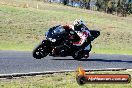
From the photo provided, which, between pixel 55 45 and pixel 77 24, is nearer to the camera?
pixel 55 45

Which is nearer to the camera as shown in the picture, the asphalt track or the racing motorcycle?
the asphalt track

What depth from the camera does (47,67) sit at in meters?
13.8

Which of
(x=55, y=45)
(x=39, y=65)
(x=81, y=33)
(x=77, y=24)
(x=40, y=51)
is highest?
(x=77, y=24)

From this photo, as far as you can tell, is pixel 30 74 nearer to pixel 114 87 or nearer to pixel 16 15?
pixel 114 87

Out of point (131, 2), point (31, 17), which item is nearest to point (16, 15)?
point (31, 17)

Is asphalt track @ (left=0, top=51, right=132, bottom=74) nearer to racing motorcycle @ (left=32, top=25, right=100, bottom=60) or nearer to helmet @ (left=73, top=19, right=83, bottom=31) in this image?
racing motorcycle @ (left=32, top=25, right=100, bottom=60)

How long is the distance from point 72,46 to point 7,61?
3.60 m

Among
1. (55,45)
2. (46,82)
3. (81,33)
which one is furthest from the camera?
(81,33)

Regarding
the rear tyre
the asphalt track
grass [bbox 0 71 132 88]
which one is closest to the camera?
grass [bbox 0 71 132 88]

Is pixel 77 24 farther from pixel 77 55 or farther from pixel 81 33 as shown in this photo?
pixel 77 55

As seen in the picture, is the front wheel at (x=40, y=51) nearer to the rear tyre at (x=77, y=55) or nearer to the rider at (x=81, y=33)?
the rider at (x=81, y=33)

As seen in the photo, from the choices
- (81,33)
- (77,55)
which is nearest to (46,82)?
(77,55)

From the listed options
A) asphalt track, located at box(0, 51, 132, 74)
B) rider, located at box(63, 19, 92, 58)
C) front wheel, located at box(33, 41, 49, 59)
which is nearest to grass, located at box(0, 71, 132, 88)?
asphalt track, located at box(0, 51, 132, 74)

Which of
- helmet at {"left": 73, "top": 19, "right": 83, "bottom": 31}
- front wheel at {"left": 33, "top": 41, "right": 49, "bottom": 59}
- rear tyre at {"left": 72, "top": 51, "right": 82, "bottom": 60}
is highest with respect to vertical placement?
helmet at {"left": 73, "top": 19, "right": 83, "bottom": 31}
